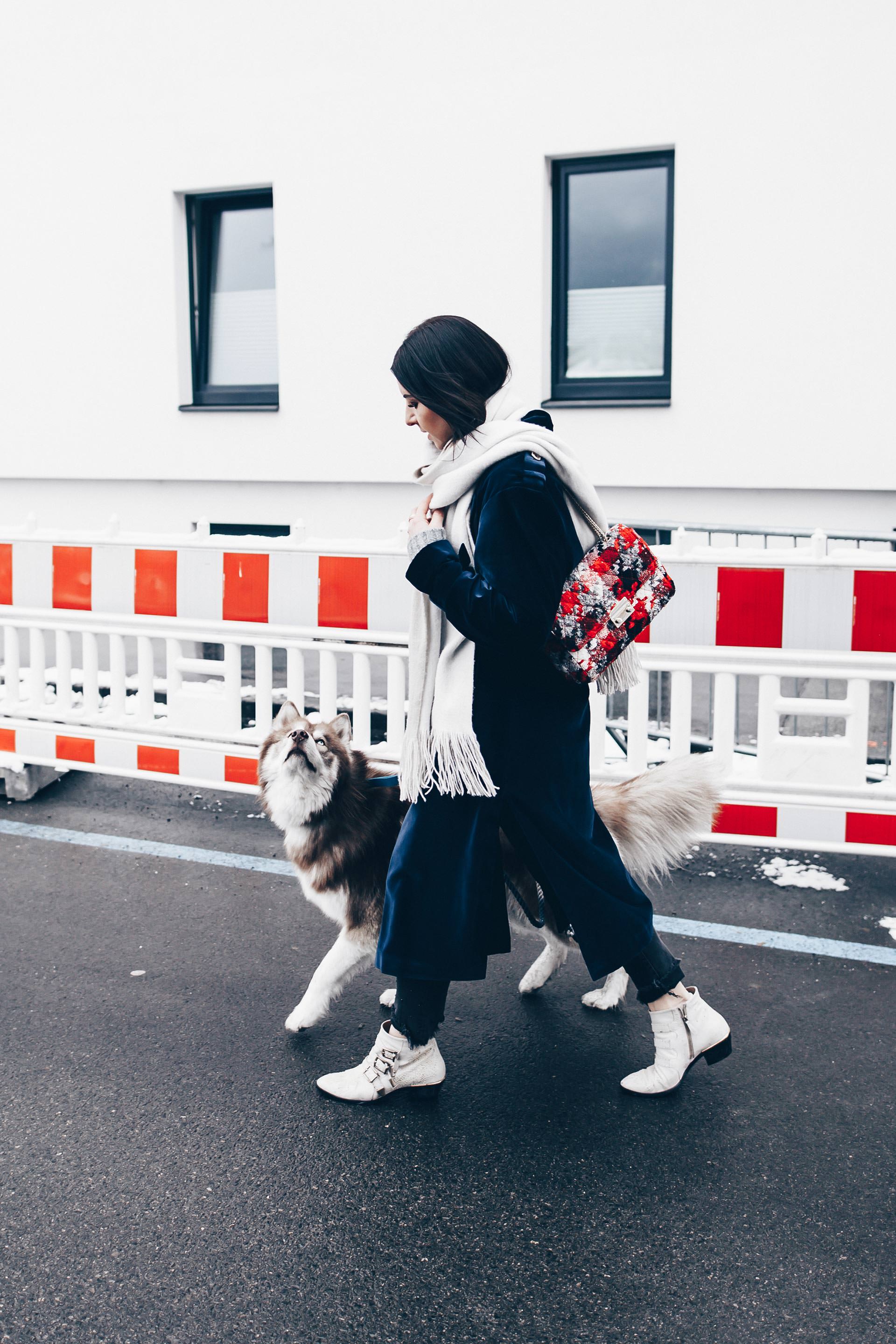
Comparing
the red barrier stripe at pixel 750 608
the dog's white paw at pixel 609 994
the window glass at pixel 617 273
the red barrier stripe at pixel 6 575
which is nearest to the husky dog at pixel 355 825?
the dog's white paw at pixel 609 994

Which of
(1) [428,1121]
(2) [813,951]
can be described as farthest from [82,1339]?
(2) [813,951]

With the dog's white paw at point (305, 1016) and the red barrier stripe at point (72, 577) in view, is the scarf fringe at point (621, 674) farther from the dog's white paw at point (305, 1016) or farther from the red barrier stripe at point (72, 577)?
the red barrier stripe at point (72, 577)

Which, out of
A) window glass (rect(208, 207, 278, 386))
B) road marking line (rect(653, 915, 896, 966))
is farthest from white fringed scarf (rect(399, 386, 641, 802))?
window glass (rect(208, 207, 278, 386))

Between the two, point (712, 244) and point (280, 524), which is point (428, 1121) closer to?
point (712, 244)

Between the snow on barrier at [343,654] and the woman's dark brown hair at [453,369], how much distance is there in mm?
1869

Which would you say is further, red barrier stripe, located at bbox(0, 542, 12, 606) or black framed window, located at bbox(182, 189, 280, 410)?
black framed window, located at bbox(182, 189, 280, 410)

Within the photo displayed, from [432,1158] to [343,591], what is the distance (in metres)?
2.69

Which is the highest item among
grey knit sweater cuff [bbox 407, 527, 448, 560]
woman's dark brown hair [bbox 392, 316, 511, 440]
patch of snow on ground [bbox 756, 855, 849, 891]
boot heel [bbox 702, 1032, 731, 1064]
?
woman's dark brown hair [bbox 392, 316, 511, 440]

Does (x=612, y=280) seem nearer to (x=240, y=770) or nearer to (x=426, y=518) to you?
(x=240, y=770)

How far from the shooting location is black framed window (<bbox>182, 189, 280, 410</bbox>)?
10680mm

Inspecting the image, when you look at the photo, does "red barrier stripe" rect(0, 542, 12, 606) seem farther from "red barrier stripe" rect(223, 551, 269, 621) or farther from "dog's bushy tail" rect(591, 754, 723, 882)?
"dog's bushy tail" rect(591, 754, 723, 882)

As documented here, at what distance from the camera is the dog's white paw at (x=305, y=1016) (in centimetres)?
349

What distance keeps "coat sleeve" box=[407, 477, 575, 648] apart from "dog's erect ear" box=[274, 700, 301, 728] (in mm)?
975

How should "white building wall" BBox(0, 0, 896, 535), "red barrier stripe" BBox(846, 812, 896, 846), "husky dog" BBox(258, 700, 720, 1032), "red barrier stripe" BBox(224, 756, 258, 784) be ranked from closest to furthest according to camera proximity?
"husky dog" BBox(258, 700, 720, 1032), "red barrier stripe" BBox(846, 812, 896, 846), "red barrier stripe" BBox(224, 756, 258, 784), "white building wall" BBox(0, 0, 896, 535)
